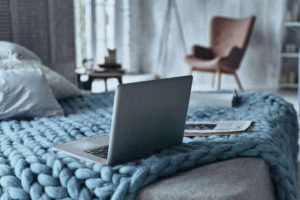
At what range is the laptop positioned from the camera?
120cm

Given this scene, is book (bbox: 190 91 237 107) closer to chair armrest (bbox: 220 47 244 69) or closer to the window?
chair armrest (bbox: 220 47 244 69)

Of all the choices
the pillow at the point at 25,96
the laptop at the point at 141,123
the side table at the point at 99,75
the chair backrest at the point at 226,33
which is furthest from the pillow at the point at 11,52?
the chair backrest at the point at 226,33

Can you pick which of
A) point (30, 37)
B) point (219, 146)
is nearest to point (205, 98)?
point (219, 146)

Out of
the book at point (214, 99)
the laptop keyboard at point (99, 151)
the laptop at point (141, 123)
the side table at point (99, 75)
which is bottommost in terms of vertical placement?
the side table at point (99, 75)

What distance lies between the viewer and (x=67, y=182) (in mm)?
1196

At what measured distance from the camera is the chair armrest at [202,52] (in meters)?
5.41

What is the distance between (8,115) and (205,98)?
1109 mm

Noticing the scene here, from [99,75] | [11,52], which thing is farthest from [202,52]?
[11,52]

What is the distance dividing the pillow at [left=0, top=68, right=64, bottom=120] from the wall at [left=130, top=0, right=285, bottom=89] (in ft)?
12.6

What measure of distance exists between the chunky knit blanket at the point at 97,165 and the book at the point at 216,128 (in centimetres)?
4

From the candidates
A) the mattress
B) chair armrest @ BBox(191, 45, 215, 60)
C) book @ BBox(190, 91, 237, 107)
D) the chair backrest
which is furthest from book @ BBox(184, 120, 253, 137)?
chair armrest @ BBox(191, 45, 215, 60)

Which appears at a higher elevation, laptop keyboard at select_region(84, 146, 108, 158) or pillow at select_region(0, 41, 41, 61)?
pillow at select_region(0, 41, 41, 61)

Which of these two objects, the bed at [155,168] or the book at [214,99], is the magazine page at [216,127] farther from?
the book at [214,99]

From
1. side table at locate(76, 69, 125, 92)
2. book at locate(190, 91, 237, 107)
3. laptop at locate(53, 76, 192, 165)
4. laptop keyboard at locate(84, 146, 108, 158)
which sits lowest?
side table at locate(76, 69, 125, 92)
